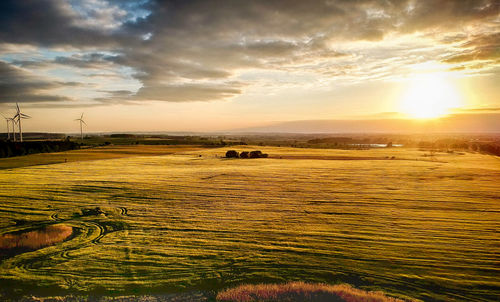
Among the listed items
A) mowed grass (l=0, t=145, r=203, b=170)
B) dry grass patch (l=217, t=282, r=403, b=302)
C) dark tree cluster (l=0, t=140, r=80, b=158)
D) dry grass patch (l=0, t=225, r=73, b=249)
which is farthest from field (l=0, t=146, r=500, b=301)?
dark tree cluster (l=0, t=140, r=80, b=158)

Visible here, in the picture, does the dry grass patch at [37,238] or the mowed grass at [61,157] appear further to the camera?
the mowed grass at [61,157]

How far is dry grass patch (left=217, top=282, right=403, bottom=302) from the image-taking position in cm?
1231

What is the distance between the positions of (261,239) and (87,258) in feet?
32.8

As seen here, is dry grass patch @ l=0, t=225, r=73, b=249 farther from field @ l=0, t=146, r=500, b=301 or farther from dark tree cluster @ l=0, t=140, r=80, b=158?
dark tree cluster @ l=0, t=140, r=80, b=158

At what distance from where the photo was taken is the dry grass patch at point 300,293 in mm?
12312

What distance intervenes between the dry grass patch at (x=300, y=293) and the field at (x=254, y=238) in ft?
1.74

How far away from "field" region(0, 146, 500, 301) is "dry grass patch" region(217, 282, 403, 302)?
0.53 meters

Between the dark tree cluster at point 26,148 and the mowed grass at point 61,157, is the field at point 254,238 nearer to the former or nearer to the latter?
the mowed grass at point 61,157

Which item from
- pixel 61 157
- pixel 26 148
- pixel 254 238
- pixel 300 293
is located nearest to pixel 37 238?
pixel 254 238

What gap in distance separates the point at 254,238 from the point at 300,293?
599cm

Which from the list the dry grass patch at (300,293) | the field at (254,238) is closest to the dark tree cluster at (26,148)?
the field at (254,238)

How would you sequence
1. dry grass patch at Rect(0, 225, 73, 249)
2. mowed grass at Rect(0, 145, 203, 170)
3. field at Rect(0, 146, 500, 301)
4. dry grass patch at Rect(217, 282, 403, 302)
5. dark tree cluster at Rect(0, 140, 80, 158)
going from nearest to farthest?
dry grass patch at Rect(217, 282, 403, 302)
field at Rect(0, 146, 500, 301)
dry grass patch at Rect(0, 225, 73, 249)
mowed grass at Rect(0, 145, 203, 170)
dark tree cluster at Rect(0, 140, 80, 158)

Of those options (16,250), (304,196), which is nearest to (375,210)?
(304,196)

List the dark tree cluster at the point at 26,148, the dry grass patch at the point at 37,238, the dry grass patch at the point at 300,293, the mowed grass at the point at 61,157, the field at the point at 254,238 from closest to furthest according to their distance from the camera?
the dry grass patch at the point at 300,293 → the field at the point at 254,238 → the dry grass patch at the point at 37,238 → the mowed grass at the point at 61,157 → the dark tree cluster at the point at 26,148
